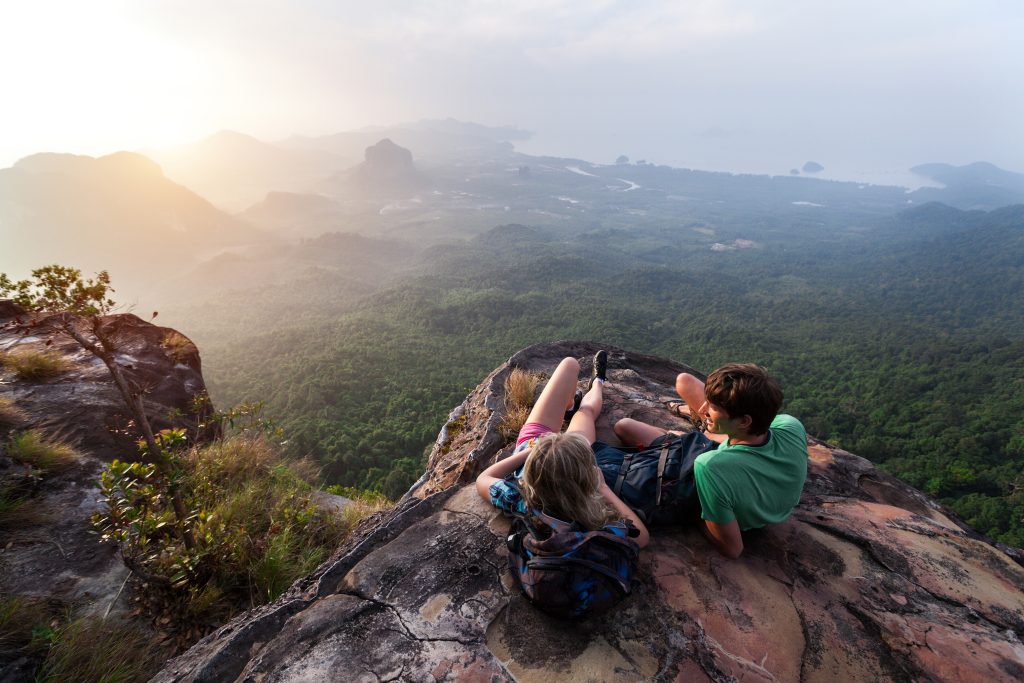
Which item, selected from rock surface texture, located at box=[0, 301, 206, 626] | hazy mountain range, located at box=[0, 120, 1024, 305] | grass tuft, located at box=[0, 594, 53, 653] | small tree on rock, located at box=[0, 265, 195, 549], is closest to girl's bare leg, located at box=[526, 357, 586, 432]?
small tree on rock, located at box=[0, 265, 195, 549]

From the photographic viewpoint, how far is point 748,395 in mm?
2777

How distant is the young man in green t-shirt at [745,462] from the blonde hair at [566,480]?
84cm

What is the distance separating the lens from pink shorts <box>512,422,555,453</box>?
373cm

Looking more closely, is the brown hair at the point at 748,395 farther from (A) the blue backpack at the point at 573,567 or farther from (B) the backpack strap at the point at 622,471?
(A) the blue backpack at the point at 573,567

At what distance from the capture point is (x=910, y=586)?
286 cm

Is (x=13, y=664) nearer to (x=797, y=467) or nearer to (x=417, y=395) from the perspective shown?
(x=797, y=467)

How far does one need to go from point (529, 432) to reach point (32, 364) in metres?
7.46

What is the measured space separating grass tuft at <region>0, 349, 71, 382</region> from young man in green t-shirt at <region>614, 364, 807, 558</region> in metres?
8.78

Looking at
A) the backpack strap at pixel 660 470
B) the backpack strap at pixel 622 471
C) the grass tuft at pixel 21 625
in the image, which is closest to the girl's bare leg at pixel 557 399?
the backpack strap at pixel 622 471

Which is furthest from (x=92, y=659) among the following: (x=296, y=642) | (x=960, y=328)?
(x=960, y=328)

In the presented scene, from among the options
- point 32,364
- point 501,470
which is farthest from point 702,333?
point 32,364

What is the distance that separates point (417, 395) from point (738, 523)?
2942cm

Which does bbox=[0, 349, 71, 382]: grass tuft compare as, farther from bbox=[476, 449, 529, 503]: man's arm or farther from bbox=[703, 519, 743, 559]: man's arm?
bbox=[703, 519, 743, 559]: man's arm

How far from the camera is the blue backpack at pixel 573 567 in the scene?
2328 mm
